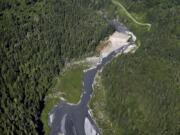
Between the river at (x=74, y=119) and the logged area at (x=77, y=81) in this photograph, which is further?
the river at (x=74, y=119)

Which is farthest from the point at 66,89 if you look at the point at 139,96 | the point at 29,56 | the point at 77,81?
the point at 139,96

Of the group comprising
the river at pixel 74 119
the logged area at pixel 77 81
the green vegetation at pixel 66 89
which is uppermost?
the logged area at pixel 77 81

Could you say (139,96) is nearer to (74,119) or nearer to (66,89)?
(74,119)

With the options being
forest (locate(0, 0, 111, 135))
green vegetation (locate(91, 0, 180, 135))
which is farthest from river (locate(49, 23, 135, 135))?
forest (locate(0, 0, 111, 135))

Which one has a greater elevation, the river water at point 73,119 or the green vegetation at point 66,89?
the green vegetation at point 66,89

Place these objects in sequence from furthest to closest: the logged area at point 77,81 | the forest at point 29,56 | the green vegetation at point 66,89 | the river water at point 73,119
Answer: the green vegetation at point 66,89 → the river water at point 73,119 → the logged area at point 77,81 → the forest at point 29,56

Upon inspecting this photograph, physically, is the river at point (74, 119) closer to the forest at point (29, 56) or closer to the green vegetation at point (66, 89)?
the green vegetation at point (66, 89)

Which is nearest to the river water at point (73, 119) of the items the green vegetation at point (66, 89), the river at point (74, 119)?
the river at point (74, 119)

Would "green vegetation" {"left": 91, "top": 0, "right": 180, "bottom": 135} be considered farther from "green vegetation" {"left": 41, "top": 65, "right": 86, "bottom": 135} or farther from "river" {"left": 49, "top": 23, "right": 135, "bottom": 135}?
"green vegetation" {"left": 41, "top": 65, "right": 86, "bottom": 135}
